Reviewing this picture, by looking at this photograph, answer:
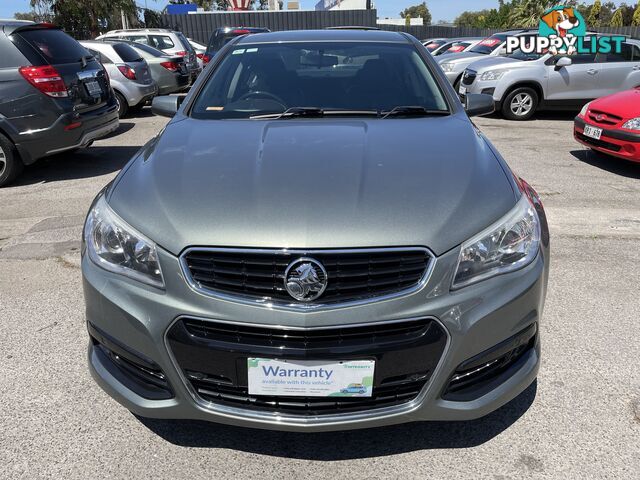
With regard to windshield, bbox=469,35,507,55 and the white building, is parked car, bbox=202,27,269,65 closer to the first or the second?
windshield, bbox=469,35,507,55

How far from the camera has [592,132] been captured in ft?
22.7

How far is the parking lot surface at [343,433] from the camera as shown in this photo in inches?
83.6

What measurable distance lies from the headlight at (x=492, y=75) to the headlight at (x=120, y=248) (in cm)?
942

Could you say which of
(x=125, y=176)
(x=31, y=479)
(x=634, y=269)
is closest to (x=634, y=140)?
(x=634, y=269)

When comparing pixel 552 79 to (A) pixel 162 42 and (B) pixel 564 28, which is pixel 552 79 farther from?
(A) pixel 162 42

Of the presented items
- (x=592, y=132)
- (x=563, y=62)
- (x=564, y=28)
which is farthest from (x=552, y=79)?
(x=592, y=132)

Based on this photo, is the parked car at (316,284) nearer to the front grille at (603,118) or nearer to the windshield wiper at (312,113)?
the windshield wiper at (312,113)

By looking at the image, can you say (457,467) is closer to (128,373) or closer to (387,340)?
(387,340)

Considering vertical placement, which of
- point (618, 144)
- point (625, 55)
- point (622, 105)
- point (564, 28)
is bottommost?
point (618, 144)

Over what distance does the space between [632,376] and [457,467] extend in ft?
3.72

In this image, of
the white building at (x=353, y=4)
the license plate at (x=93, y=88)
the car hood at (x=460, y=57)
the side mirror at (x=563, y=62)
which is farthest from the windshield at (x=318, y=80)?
the white building at (x=353, y=4)

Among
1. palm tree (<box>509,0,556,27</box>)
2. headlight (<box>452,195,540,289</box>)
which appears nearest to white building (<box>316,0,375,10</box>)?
palm tree (<box>509,0,556,27</box>)

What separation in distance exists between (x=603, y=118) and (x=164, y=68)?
8649 mm

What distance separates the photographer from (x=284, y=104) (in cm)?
315
